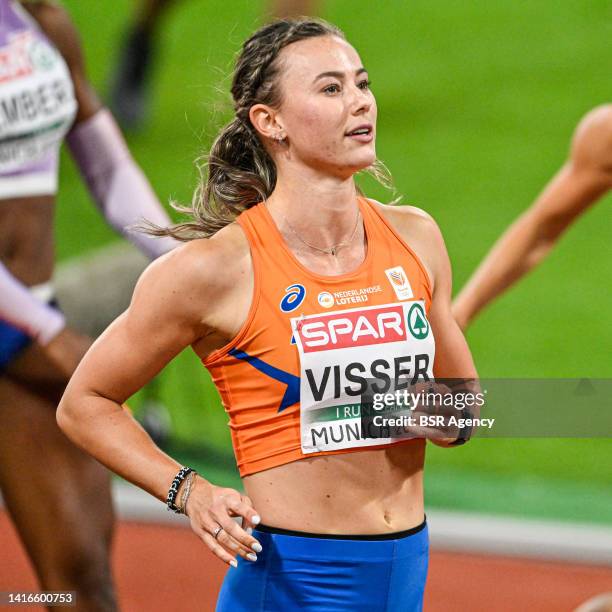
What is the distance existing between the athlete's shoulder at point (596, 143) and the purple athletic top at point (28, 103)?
1450 mm

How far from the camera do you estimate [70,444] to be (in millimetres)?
3465

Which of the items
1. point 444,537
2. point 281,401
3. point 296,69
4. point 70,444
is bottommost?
point 444,537

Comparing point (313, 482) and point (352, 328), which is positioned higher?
point (352, 328)

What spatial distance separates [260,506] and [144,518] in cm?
297

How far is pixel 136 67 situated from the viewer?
7785 millimetres

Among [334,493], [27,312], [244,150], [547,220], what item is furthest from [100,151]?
[334,493]

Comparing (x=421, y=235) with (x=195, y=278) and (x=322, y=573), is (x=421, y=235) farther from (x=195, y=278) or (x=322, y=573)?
(x=322, y=573)

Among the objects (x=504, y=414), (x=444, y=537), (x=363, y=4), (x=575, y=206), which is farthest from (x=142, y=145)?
(x=504, y=414)

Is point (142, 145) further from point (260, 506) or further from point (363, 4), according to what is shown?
point (260, 506)

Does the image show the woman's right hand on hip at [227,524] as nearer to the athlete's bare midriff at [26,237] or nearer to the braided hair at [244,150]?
the braided hair at [244,150]

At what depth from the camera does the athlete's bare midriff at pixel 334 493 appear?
2.45 metres

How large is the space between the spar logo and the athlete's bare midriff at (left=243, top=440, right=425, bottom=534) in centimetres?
21

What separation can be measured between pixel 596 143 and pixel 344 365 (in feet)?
5.14

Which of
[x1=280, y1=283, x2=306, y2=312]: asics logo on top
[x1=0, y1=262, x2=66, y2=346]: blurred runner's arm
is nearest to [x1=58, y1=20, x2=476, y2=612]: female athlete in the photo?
[x1=280, y1=283, x2=306, y2=312]: asics logo on top
